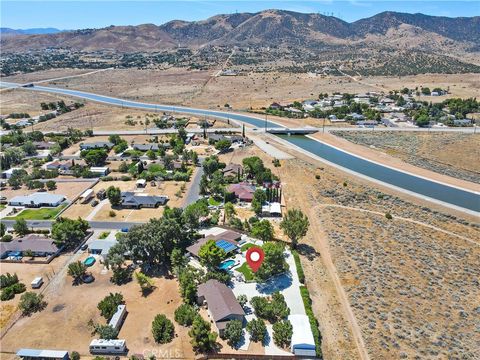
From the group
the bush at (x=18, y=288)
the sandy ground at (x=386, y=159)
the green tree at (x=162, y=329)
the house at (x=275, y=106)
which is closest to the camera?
the green tree at (x=162, y=329)

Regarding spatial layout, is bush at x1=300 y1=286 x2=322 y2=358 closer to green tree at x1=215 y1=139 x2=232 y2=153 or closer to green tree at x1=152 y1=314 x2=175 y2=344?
green tree at x1=152 y1=314 x2=175 y2=344

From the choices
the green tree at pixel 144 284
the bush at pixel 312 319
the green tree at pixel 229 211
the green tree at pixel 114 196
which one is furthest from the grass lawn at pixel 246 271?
the green tree at pixel 114 196

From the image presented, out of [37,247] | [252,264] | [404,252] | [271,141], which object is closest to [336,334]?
[252,264]

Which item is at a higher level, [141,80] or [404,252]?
[141,80]

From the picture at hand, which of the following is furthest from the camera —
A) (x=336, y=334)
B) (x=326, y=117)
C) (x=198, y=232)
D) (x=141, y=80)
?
(x=141, y=80)

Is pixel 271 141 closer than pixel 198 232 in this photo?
No

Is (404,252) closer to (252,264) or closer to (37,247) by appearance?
(252,264)

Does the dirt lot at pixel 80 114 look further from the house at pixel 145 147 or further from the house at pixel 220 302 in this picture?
the house at pixel 220 302

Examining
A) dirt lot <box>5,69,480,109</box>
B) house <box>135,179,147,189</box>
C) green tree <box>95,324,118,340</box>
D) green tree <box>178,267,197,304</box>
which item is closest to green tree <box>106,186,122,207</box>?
house <box>135,179,147,189</box>
